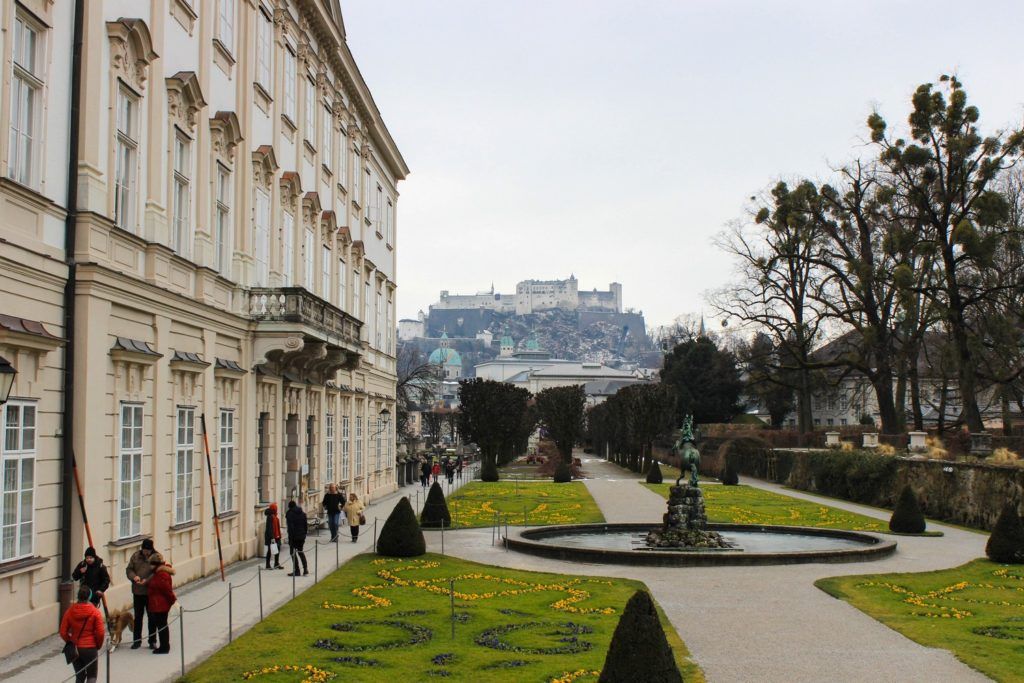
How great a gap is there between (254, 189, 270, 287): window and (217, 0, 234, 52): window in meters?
3.53

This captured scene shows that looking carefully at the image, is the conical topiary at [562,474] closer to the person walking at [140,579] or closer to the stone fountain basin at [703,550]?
A: the stone fountain basin at [703,550]

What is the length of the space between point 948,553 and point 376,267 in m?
24.8

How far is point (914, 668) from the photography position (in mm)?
13359

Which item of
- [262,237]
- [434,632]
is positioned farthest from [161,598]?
[262,237]

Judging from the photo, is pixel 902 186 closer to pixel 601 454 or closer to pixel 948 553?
pixel 948 553

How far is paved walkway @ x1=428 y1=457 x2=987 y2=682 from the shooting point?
1330 centimetres

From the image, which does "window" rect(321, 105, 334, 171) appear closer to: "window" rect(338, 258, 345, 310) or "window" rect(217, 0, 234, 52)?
"window" rect(338, 258, 345, 310)

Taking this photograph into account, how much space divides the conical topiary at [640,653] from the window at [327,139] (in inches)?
998

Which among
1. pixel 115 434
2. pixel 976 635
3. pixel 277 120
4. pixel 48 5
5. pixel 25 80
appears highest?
pixel 277 120

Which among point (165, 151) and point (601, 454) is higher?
point (165, 151)

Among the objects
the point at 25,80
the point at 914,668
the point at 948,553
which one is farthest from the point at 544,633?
the point at 948,553

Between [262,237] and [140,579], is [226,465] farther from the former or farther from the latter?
[140,579]

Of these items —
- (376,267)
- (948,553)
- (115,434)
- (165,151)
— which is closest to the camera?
(115,434)

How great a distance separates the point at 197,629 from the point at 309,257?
16323 mm
